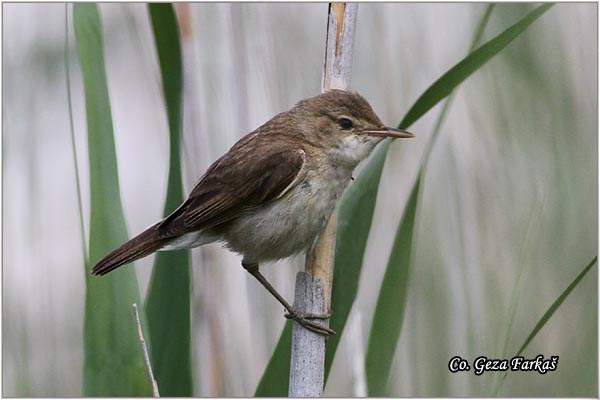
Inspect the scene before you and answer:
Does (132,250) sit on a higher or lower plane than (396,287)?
higher

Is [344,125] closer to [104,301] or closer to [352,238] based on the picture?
[352,238]

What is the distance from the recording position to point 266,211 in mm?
2609

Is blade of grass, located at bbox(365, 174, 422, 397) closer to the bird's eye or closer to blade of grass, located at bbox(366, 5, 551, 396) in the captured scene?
blade of grass, located at bbox(366, 5, 551, 396)

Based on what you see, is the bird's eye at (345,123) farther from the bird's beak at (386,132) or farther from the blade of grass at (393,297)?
the blade of grass at (393,297)

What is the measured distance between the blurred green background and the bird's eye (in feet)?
1.68

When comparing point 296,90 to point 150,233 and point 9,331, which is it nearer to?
point 150,233

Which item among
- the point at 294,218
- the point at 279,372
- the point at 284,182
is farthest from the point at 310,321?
the point at 284,182

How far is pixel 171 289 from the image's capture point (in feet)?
6.35

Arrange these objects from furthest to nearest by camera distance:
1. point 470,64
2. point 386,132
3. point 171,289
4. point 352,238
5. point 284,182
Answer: point 284,182 < point 386,132 < point 352,238 < point 171,289 < point 470,64

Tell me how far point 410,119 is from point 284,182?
739 millimetres

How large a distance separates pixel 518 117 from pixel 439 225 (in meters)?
0.61

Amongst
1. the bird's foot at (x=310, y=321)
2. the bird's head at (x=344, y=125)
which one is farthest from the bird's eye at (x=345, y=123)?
the bird's foot at (x=310, y=321)

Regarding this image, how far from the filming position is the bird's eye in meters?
2.55

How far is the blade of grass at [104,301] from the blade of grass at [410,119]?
38 centimetres
